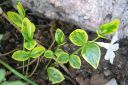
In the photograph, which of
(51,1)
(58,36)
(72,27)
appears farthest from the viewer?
(72,27)

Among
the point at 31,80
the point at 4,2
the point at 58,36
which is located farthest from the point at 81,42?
the point at 4,2

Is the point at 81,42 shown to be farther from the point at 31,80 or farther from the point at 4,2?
the point at 4,2

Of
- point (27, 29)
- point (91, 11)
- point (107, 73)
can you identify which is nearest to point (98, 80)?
point (107, 73)

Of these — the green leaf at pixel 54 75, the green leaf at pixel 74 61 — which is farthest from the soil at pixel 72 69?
the green leaf at pixel 74 61

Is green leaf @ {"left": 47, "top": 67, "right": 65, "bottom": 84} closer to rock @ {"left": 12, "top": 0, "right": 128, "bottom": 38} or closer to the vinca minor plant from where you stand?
the vinca minor plant

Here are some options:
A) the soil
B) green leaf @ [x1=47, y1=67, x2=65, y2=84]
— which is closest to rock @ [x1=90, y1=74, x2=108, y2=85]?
the soil

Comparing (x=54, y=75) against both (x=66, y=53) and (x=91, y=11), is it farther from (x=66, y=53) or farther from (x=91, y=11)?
(x=91, y=11)
